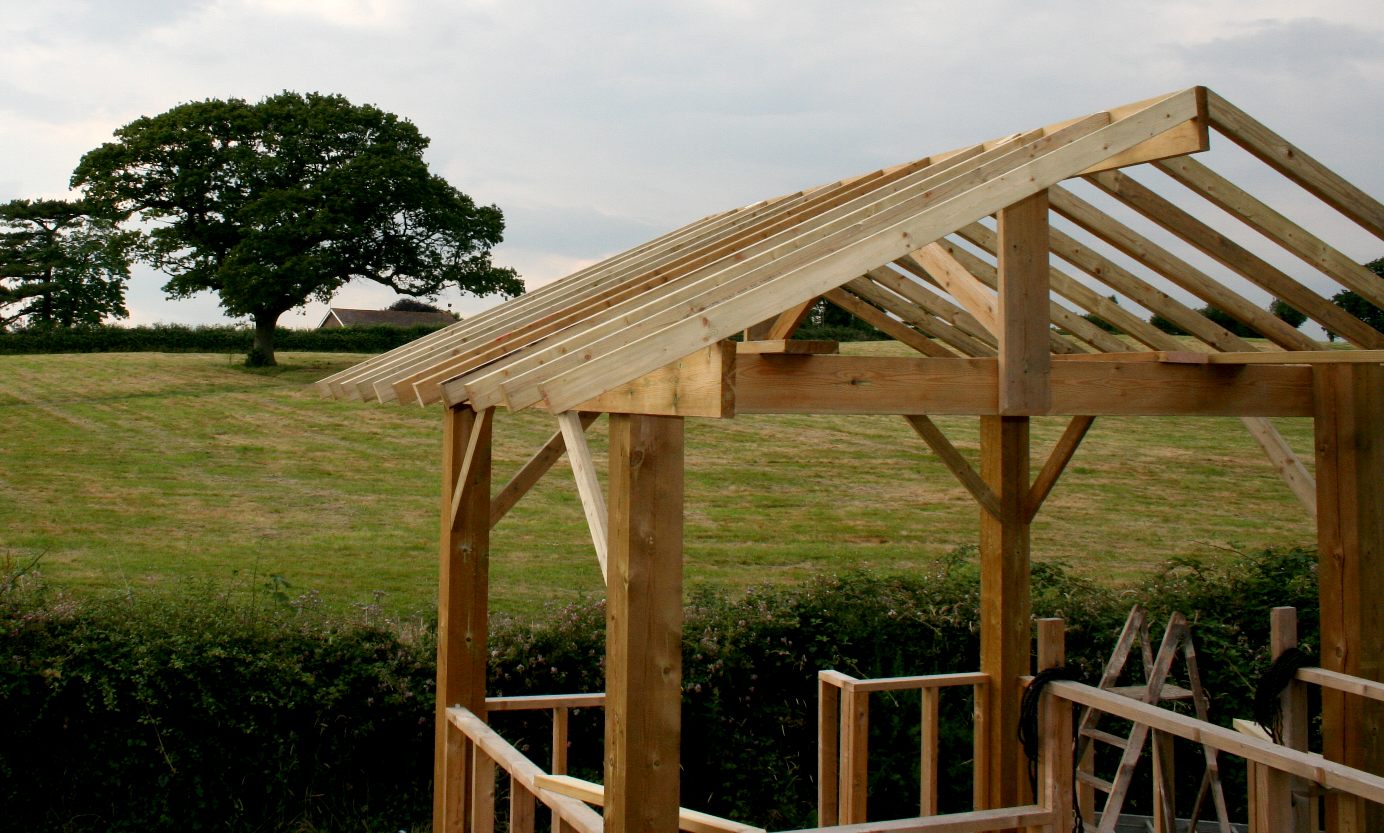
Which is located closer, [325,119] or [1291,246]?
[1291,246]

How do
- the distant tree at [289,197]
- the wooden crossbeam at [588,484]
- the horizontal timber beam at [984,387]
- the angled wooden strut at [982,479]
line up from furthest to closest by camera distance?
the distant tree at [289,197], the angled wooden strut at [982,479], the horizontal timber beam at [984,387], the wooden crossbeam at [588,484]

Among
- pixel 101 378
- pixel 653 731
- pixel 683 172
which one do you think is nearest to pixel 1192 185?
pixel 653 731

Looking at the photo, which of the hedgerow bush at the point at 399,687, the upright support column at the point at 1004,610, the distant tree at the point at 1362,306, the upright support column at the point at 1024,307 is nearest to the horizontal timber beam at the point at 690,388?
the upright support column at the point at 1024,307

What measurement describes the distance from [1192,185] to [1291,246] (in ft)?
1.83

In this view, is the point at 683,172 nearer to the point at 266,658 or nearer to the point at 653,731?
the point at 266,658

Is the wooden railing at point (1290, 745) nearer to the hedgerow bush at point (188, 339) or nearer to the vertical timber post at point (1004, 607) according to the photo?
the vertical timber post at point (1004, 607)

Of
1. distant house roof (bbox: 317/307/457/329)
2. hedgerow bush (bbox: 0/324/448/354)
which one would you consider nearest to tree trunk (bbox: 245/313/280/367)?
hedgerow bush (bbox: 0/324/448/354)

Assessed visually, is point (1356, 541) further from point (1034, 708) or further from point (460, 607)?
point (460, 607)

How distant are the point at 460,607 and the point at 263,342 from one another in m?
24.5

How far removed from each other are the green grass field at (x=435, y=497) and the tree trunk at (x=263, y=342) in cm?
354

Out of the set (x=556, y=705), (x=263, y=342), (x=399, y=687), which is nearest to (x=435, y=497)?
(x=399, y=687)

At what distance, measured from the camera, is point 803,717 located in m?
8.02

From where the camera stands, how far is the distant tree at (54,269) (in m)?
34.6

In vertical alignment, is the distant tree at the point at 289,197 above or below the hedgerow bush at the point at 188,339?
above
